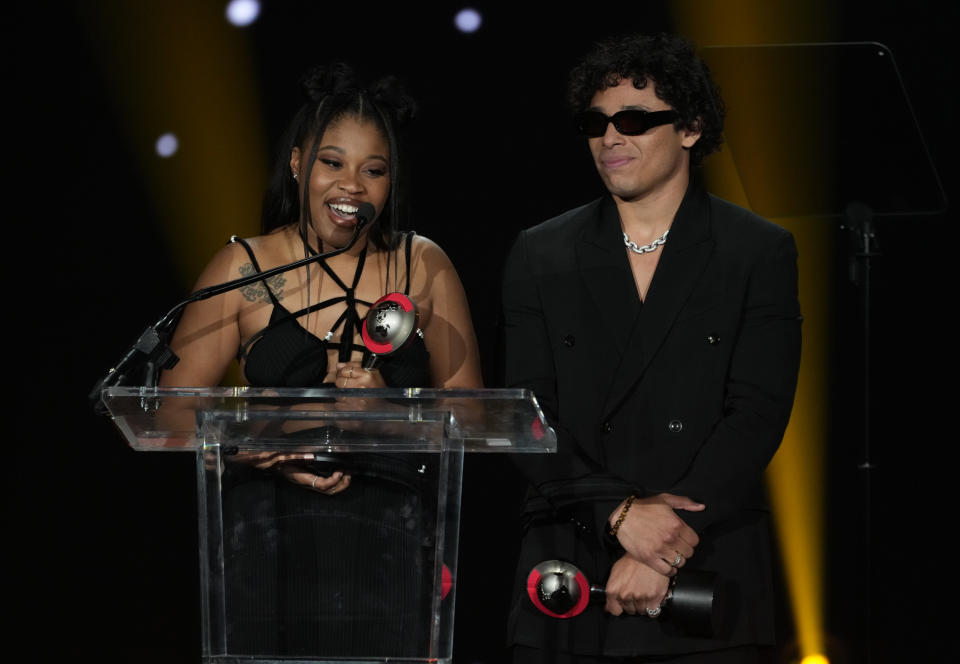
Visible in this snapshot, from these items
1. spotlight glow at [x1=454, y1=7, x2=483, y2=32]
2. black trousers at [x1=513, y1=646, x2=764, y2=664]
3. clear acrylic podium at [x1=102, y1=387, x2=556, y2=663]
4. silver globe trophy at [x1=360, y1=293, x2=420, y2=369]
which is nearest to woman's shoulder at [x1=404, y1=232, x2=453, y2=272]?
silver globe trophy at [x1=360, y1=293, x2=420, y2=369]

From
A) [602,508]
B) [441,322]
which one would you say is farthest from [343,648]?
[441,322]

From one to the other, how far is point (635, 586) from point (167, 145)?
7.17ft

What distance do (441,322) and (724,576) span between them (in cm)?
86

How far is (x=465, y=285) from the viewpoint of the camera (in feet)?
13.0

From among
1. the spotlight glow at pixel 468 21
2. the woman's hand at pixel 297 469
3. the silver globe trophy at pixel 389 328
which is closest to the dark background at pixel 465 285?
the spotlight glow at pixel 468 21

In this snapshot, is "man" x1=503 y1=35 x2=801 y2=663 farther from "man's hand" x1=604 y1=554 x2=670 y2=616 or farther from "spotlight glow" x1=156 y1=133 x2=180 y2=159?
"spotlight glow" x1=156 y1=133 x2=180 y2=159

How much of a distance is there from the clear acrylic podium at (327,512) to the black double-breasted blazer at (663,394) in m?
0.59

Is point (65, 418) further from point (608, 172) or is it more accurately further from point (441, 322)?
point (608, 172)

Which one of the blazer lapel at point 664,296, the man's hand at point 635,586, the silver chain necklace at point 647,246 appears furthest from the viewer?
the silver chain necklace at point 647,246

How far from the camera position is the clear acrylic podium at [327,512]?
197 centimetres

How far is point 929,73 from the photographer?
3.87 metres

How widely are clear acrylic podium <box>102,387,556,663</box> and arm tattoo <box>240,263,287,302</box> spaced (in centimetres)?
85

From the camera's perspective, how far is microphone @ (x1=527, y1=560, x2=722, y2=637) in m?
2.35

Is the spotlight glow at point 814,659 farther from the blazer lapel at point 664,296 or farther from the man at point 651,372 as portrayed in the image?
the blazer lapel at point 664,296
